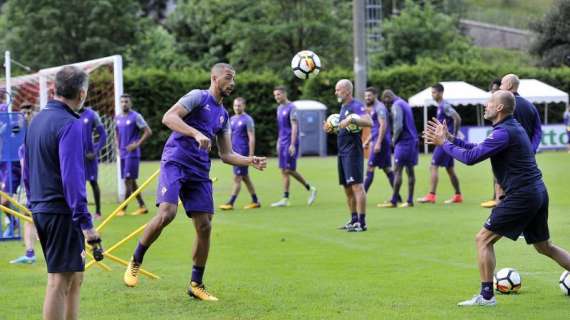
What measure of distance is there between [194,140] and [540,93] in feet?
97.3

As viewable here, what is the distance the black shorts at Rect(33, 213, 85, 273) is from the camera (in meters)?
6.45

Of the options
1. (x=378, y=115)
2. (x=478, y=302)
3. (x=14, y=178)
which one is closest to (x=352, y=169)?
(x=378, y=115)

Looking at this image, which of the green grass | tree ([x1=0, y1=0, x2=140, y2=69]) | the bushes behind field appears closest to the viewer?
the bushes behind field

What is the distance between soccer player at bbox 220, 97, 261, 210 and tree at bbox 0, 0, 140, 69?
32187 mm

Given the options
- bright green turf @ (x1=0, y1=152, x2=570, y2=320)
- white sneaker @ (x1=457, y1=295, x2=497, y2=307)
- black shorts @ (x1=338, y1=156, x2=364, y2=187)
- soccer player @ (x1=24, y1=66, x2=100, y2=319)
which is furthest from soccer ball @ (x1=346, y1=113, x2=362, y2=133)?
soccer player @ (x1=24, y1=66, x2=100, y2=319)

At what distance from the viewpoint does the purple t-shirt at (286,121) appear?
18.4 metres

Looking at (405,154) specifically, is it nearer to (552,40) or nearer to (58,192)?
(58,192)

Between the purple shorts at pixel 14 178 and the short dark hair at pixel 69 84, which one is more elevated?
the short dark hair at pixel 69 84

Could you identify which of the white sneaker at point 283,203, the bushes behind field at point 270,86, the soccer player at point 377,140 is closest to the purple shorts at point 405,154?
the soccer player at point 377,140

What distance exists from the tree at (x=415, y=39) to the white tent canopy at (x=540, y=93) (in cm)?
1473

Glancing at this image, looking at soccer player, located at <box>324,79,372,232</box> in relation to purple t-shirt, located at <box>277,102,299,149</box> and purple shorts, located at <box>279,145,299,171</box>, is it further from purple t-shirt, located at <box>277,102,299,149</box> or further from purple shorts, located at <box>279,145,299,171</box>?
purple shorts, located at <box>279,145,299,171</box>

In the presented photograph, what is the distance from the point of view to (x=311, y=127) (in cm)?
3759

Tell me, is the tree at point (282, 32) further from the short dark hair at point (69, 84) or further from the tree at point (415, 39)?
the short dark hair at point (69, 84)

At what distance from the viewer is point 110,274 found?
34.6 feet
